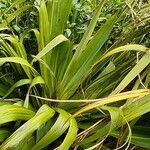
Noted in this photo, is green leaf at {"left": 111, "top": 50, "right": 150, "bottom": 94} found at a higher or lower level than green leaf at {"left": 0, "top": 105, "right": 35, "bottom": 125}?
higher

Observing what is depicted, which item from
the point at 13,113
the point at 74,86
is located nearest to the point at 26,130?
the point at 13,113

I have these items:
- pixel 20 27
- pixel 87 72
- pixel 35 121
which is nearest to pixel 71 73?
pixel 87 72

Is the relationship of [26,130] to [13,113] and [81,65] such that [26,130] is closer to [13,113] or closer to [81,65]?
[13,113]

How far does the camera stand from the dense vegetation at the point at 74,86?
58.4 inches

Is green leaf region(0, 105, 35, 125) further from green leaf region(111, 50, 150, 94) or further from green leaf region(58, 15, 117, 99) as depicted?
green leaf region(111, 50, 150, 94)

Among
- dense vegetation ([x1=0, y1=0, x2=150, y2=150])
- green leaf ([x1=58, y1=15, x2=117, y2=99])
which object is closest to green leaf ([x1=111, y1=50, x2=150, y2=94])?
dense vegetation ([x1=0, y1=0, x2=150, y2=150])

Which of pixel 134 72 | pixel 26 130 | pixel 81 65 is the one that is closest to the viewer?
pixel 26 130

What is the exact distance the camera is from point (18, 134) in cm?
140

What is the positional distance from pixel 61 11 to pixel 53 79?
0.32 m

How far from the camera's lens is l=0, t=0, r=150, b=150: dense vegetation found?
4.87ft

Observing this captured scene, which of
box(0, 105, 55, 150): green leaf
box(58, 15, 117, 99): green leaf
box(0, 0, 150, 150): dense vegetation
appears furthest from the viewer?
box(58, 15, 117, 99): green leaf

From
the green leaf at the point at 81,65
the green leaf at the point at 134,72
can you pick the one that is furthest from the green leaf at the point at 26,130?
the green leaf at the point at 134,72

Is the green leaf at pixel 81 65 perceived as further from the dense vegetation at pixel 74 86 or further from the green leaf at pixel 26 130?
the green leaf at pixel 26 130

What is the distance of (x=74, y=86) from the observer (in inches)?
68.7
